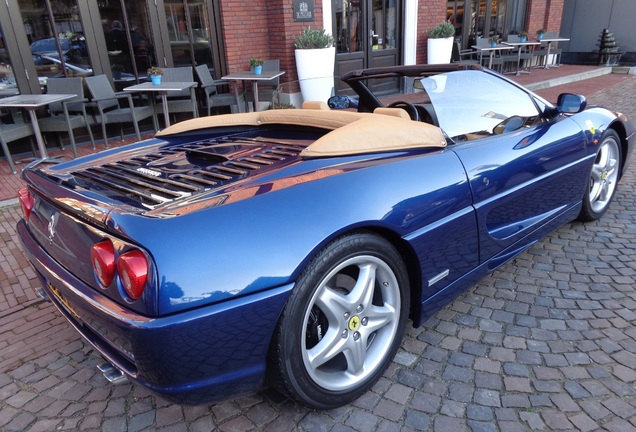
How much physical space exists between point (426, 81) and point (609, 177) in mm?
2169

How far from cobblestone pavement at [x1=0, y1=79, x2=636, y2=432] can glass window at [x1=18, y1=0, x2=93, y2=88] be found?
16.4 feet

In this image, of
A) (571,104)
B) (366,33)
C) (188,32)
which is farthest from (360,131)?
(366,33)

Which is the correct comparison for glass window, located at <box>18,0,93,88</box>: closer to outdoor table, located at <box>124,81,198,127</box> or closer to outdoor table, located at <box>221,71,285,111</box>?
outdoor table, located at <box>124,81,198,127</box>

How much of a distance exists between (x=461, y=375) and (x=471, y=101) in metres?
1.68

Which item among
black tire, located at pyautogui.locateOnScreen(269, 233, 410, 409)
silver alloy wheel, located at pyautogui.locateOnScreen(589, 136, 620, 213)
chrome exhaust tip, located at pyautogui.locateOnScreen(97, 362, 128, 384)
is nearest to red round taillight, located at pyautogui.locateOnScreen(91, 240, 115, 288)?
chrome exhaust tip, located at pyautogui.locateOnScreen(97, 362, 128, 384)

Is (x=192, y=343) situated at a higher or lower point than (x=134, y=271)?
lower

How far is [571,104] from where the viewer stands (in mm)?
3342

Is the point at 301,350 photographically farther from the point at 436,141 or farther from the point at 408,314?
the point at 436,141

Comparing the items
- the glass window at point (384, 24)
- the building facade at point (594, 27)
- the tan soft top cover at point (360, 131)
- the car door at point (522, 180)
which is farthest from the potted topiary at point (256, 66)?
the building facade at point (594, 27)

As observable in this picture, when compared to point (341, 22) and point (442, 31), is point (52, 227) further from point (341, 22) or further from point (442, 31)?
point (442, 31)

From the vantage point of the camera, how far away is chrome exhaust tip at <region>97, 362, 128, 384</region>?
1.80 metres

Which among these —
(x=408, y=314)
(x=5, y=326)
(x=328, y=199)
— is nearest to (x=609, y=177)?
(x=408, y=314)

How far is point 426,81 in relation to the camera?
2.87 metres

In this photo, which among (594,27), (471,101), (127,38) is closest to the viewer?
(471,101)
